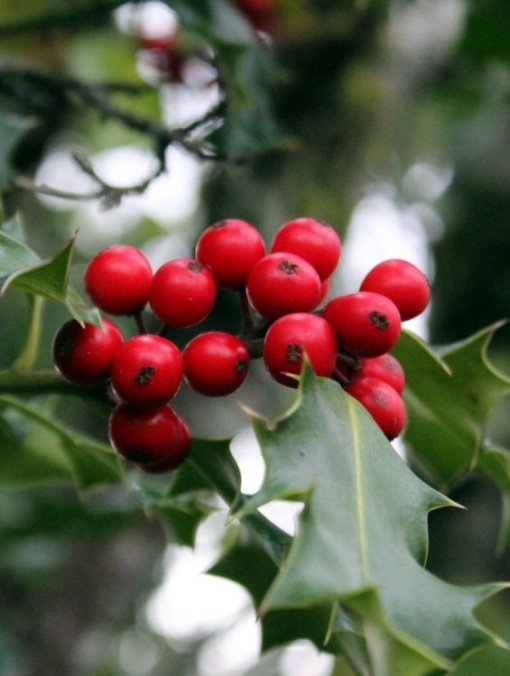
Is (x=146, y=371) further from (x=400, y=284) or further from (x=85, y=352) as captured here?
(x=400, y=284)

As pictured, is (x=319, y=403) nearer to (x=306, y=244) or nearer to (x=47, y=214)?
(x=306, y=244)

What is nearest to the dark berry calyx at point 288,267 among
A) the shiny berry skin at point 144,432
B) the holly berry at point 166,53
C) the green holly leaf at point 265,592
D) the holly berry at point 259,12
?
the shiny berry skin at point 144,432

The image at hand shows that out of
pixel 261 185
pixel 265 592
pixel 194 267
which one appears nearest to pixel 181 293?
pixel 194 267

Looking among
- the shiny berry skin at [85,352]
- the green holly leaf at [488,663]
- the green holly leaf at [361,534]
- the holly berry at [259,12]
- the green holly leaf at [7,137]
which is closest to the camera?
the green holly leaf at [361,534]

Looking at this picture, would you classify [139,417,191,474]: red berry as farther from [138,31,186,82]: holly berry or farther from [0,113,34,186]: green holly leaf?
[138,31,186,82]: holly berry

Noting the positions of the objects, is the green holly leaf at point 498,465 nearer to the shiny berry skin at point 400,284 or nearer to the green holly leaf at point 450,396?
the green holly leaf at point 450,396

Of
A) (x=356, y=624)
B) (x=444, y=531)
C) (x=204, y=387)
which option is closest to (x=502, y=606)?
(x=444, y=531)

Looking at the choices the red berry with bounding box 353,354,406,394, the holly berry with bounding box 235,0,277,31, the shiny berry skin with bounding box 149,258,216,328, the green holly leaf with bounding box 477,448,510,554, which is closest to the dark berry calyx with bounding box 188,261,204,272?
the shiny berry skin with bounding box 149,258,216,328
